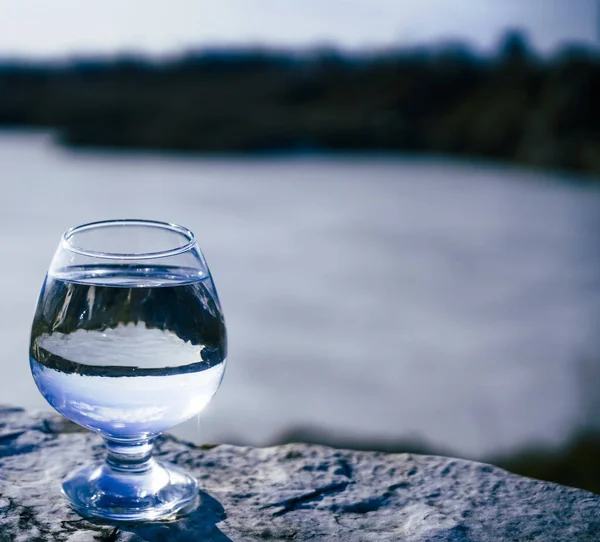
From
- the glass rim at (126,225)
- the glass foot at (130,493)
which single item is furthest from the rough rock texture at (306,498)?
the glass rim at (126,225)

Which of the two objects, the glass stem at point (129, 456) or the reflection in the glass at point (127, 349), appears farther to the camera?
the glass stem at point (129, 456)

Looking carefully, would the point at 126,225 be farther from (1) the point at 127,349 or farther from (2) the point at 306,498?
(2) the point at 306,498

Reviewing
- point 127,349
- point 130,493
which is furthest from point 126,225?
point 130,493

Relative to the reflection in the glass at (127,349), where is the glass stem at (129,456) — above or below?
below

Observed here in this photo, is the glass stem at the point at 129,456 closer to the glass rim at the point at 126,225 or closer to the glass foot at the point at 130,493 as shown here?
the glass foot at the point at 130,493

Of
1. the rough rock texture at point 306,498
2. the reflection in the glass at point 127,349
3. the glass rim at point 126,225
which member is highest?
the glass rim at point 126,225

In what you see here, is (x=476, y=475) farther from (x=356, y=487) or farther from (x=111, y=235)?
(x=111, y=235)

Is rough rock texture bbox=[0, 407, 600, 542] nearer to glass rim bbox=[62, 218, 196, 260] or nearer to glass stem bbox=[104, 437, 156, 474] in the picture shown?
glass stem bbox=[104, 437, 156, 474]
